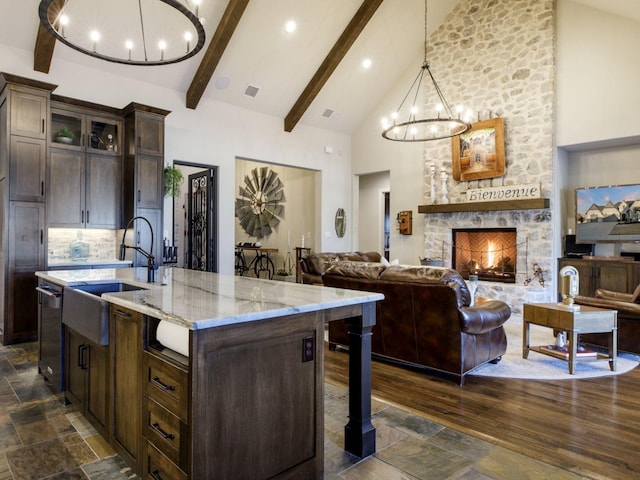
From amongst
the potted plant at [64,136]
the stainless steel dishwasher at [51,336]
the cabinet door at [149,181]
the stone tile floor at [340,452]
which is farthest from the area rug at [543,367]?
the potted plant at [64,136]

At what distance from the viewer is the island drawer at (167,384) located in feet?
5.54

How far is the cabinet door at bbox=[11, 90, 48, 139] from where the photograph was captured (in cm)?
467

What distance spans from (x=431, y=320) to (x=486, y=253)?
4.54m

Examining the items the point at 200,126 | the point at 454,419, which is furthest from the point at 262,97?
the point at 454,419

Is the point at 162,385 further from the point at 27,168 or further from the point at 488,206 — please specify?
the point at 488,206

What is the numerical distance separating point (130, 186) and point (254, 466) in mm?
4797

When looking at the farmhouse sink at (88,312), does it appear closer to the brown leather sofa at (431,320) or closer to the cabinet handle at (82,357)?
the cabinet handle at (82,357)

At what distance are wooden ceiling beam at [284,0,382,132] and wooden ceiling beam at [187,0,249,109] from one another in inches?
79.7

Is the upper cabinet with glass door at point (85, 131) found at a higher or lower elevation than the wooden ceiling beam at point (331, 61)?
lower

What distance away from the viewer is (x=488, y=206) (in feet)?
23.4

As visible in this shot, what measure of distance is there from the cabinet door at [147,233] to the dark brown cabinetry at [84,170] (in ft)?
1.30

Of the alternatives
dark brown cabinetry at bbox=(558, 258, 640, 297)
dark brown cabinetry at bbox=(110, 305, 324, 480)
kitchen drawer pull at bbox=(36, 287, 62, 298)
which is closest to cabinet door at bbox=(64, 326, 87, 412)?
kitchen drawer pull at bbox=(36, 287, 62, 298)

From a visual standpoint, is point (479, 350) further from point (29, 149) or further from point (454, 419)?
point (29, 149)

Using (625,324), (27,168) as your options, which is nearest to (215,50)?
(27,168)
